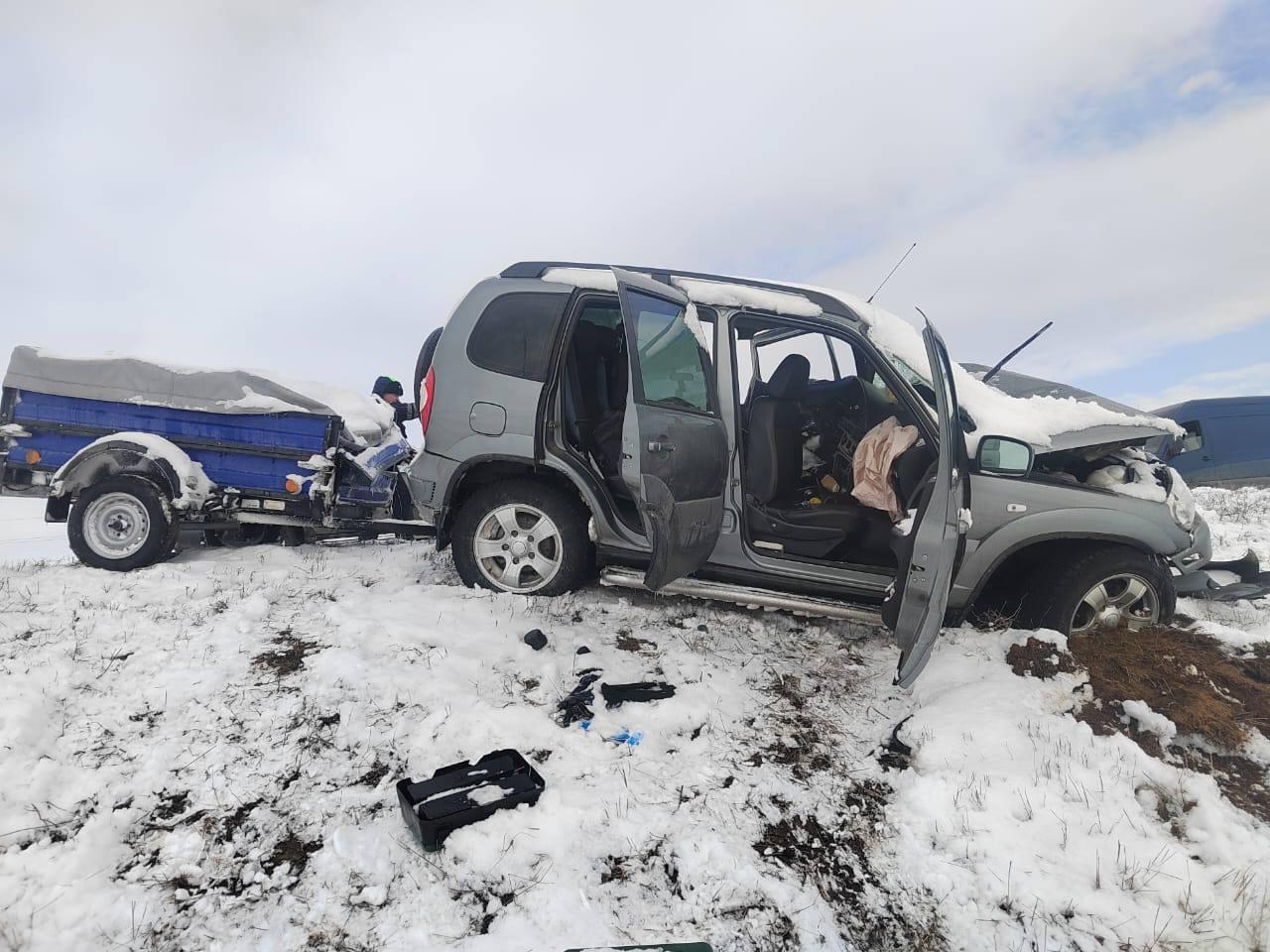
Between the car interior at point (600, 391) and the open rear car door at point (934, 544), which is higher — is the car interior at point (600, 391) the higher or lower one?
the higher one

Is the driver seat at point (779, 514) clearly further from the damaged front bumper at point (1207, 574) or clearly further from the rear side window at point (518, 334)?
the damaged front bumper at point (1207, 574)

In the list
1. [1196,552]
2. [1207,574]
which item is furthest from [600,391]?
[1207,574]

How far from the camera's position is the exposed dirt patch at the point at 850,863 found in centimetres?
197

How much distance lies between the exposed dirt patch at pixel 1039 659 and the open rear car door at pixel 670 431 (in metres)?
1.71

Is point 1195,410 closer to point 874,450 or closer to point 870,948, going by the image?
point 874,450

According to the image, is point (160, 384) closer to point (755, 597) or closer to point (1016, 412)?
point (755, 597)

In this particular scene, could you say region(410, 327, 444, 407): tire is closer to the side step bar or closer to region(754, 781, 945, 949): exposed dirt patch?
the side step bar

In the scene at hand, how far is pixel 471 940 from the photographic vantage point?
5.97ft

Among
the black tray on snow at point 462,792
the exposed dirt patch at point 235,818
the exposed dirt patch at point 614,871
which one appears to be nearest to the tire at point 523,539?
the black tray on snow at point 462,792

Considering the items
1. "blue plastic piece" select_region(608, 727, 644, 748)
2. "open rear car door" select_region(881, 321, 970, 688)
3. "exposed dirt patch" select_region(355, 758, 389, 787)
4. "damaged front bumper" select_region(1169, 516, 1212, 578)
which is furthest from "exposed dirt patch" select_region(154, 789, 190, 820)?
"damaged front bumper" select_region(1169, 516, 1212, 578)

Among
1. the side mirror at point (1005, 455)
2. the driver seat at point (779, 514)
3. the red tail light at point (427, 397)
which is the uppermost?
the red tail light at point (427, 397)

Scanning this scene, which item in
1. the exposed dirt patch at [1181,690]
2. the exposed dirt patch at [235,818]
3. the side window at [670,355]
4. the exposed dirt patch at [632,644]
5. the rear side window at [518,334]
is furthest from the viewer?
the rear side window at [518,334]

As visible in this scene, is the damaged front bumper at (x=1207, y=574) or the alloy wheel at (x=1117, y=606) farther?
the damaged front bumper at (x=1207, y=574)

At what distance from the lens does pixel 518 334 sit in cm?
436
